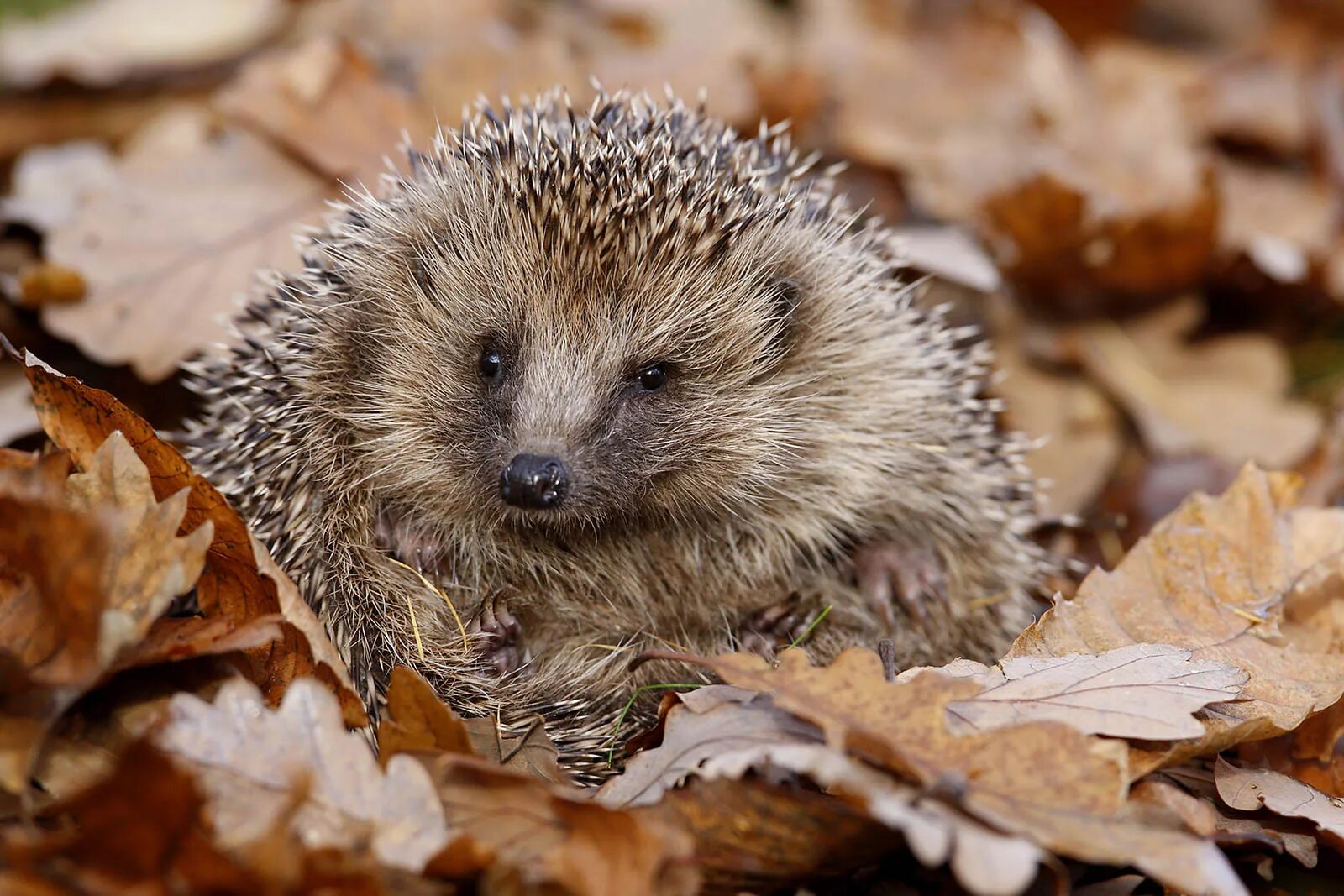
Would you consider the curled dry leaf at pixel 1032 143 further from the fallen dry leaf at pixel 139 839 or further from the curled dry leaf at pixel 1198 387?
the fallen dry leaf at pixel 139 839

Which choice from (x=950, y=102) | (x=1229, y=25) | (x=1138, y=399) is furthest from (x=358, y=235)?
(x=1229, y=25)

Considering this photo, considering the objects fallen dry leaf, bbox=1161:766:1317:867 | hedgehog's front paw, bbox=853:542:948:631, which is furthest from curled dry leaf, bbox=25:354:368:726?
fallen dry leaf, bbox=1161:766:1317:867

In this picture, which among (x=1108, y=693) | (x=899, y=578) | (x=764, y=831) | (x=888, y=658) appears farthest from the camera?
(x=899, y=578)

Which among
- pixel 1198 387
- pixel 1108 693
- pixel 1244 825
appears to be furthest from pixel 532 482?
pixel 1198 387

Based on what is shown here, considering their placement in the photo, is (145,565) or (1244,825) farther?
(1244,825)

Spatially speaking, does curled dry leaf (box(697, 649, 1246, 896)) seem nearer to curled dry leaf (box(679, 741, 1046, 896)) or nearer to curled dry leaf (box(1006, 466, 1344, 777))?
curled dry leaf (box(679, 741, 1046, 896))

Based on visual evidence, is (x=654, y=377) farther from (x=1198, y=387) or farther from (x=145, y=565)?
(x=1198, y=387)

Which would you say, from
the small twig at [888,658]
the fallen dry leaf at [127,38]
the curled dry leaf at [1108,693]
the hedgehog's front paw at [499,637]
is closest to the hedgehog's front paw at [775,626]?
the small twig at [888,658]
